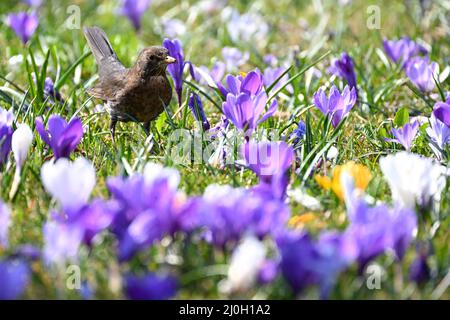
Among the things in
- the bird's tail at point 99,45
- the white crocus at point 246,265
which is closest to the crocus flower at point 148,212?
the white crocus at point 246,265

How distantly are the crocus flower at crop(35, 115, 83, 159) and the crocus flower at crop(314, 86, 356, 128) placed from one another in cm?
80

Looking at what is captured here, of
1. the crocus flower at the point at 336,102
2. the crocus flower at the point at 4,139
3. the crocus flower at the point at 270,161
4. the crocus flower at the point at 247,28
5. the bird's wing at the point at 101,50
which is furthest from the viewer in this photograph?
the crocus flower at the point at 247,28

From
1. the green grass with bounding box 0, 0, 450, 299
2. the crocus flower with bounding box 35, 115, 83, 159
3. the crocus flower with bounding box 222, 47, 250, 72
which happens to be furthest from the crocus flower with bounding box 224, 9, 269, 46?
the crocus flower with bounding box 35, 115, 83, 159

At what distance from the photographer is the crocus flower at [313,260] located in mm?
1737

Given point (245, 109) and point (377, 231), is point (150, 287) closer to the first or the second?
point (377, 231)

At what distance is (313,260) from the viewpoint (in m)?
1.75

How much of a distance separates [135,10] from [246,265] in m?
3.33

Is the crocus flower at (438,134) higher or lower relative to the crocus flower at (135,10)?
lower

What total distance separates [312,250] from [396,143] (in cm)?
133

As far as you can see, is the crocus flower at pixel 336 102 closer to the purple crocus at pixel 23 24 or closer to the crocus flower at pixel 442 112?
the crocus flower at pixel 442 112

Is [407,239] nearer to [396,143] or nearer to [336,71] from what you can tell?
[396,143]

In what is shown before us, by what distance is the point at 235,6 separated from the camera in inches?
220

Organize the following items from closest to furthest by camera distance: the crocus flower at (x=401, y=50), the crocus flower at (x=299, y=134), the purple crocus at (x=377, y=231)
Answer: the purple crocus at (x=377, y=231) < the crocus flower at (x=299, y=134) < the crocus flower at (x=401, y=50)

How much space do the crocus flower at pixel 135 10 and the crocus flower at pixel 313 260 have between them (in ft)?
10.6
